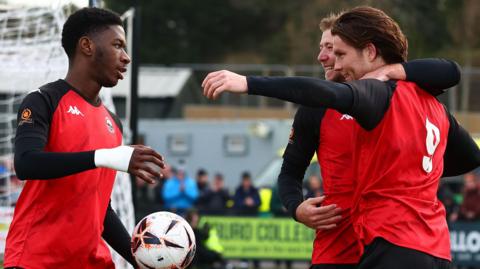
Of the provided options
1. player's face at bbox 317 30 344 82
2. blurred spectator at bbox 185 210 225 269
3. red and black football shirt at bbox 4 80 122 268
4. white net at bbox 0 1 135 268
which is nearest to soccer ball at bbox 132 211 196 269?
red and black football shirt at bbox 4 80 122 268

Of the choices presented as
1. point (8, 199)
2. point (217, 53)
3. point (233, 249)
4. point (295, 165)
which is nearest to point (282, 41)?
point (217, 53)

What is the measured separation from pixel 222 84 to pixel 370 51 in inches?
35.0

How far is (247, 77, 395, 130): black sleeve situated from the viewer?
4.74 m

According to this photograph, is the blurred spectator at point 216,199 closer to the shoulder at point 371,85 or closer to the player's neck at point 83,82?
the player's neck at point 83,82

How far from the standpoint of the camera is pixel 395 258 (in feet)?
16.2

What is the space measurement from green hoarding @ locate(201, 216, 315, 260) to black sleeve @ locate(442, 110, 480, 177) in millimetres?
12179

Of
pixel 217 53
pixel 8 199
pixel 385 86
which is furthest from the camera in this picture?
pixel 217 53

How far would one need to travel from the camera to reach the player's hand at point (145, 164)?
5.20m

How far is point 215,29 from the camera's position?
54.9 metres

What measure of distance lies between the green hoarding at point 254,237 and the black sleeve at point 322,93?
13.1 metres

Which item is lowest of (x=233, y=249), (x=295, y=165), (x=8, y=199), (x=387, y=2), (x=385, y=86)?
(x=233, y=249)

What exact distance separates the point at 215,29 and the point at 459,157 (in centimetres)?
4953

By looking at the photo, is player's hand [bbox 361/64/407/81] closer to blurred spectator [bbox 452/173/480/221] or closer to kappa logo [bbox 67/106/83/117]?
kappa logo [bbox 67/106/83/117]

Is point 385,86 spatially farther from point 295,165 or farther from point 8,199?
point 8,199
